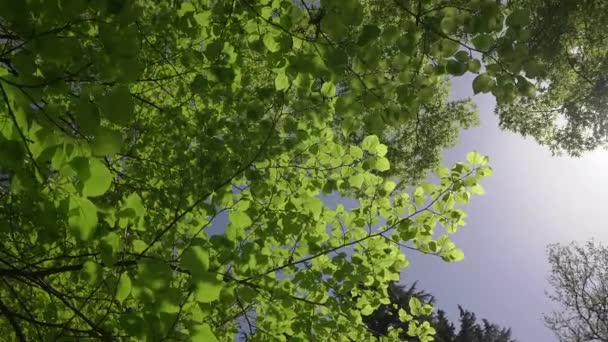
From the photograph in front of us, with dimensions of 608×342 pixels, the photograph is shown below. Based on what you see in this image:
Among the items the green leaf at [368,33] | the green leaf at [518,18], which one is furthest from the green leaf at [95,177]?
the green leaf at [518,18]

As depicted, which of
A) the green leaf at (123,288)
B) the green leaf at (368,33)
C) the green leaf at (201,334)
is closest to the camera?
the green leaf at (201,334)

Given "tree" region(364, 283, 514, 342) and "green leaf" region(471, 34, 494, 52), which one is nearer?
"green leaf" region(471, 34, 494, 52)

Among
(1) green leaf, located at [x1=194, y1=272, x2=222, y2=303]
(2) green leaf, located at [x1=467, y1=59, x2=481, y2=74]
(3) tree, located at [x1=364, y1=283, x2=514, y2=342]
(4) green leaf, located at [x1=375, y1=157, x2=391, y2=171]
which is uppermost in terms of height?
(3) tree, located at [x1=364, y1=283, x2=514, y2=342]

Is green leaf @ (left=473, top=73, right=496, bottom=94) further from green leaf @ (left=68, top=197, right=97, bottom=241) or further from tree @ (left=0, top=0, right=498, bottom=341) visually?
green leaf @ (left=68, top=197, right=97, bottom=241)

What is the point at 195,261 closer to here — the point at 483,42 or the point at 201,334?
the point at 201,334

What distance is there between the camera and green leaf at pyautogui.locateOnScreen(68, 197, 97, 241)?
3.98 feet

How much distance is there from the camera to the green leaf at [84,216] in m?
1.21

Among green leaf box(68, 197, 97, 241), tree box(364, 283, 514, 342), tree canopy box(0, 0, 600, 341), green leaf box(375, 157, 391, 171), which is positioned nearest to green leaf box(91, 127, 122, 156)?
tree canopy box(0, 0, 600, 341)

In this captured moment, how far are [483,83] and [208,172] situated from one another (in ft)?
6.90

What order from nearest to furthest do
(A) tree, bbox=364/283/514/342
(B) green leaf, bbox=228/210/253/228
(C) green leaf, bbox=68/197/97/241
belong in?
(C) green leaf, bbox=68/197/97/241 < (B) green leaf, bbox=228/210/253/228 < (A) tree, bbox=364/283/514/342

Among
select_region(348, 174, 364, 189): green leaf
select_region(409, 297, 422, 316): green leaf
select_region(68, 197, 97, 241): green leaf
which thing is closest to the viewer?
select_region(68, 197, 97, 241): green leaf

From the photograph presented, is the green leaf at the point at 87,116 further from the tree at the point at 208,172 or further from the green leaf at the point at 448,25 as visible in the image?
the green leaf at the point at 448,25

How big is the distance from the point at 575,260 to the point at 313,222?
1654 centimetres

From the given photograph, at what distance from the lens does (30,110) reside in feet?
3.53
